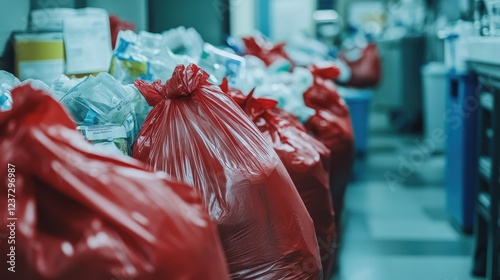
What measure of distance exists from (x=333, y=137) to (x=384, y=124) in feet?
16.7

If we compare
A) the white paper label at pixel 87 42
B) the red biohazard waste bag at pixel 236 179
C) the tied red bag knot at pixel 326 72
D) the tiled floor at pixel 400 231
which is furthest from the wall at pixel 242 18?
the red biohazard waste bag at pixel 236 179

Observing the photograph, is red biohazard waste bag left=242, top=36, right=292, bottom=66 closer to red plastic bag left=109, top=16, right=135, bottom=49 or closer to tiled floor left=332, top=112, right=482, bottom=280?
tiled floor left=332, top=112, right=482, bottom=280

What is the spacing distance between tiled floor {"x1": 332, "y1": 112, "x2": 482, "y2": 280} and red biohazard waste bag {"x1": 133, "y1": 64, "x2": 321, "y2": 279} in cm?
124

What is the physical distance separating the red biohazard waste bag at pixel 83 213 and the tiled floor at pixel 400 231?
67.7 inches

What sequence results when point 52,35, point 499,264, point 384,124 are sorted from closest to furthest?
point 52,35 → point 499,264 → point 384,124

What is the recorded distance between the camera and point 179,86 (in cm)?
138

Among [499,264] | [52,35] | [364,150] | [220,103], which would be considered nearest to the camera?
[220,103]

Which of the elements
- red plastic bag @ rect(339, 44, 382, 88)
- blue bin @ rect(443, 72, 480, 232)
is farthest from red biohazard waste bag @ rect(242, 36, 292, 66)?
red plastic bag @ rect(339, 44, 382, 88)

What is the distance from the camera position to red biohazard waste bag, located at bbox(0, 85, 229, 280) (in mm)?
791

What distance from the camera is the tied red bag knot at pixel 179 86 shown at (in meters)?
1.38

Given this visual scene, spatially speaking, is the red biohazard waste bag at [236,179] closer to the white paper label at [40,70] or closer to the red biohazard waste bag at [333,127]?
the white paper label at [40,70]

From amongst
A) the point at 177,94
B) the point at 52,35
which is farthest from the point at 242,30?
the point at 177,94

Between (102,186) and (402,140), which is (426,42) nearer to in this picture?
(402,140)

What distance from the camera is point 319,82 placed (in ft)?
9.07
